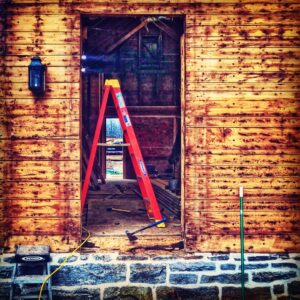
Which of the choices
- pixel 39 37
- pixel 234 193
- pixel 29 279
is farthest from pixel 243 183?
pixel 39 37

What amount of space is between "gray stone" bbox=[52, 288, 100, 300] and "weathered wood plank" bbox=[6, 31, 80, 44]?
3.44m

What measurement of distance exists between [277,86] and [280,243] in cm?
222

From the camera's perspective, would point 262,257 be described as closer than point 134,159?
Yes

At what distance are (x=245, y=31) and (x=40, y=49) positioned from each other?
2871 mm

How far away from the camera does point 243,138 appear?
468 centimetres

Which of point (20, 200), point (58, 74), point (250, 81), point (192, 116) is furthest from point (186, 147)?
point (20, 200)

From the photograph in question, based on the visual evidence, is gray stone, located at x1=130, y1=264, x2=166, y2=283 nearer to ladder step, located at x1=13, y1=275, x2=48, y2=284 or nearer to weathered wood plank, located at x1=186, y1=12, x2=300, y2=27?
ladder step, located at x1=13, y1=275, x2=48, y2=284

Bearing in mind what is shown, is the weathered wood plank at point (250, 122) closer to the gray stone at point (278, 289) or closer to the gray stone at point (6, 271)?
the gray stone at point (278, 289)

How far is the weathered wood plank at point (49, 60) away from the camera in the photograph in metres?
4.57

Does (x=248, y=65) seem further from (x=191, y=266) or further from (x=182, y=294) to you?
(x=182, y=294)

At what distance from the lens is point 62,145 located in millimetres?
4629

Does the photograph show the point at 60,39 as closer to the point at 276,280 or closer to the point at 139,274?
the point at 139,274

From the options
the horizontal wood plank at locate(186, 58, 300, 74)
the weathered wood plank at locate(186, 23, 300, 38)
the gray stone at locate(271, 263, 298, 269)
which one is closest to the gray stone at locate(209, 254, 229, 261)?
the gray stone at locate(271, 263, 298, 269)

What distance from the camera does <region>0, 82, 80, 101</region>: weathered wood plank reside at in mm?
4586
